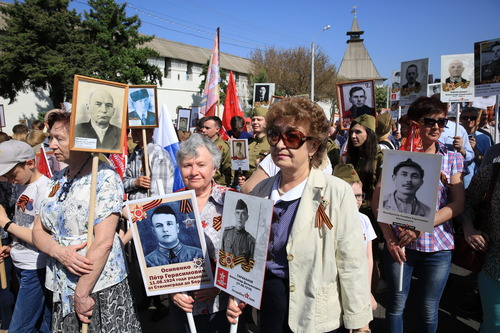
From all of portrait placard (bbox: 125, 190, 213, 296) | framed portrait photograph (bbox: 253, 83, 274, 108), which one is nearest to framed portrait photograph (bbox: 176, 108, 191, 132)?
framed portrait photograph (bbox: 253, 83, 274, 108)

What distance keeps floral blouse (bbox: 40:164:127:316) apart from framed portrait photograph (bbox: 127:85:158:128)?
176cm

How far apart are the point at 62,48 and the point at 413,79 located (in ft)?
109

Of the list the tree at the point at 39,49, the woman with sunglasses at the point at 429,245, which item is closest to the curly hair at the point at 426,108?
the woman with sunglasses at the point at 429,245

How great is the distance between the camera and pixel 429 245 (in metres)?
2.73

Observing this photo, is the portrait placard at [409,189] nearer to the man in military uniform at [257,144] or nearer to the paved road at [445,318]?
the paved road at [445,318]

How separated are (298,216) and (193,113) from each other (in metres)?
10.4

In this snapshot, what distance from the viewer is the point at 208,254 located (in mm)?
2246

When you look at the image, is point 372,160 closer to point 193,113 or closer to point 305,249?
point 305,249

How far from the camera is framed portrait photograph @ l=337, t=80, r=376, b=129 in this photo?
4.40 meters

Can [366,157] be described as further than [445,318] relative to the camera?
No

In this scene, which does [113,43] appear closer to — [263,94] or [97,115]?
[263,94]

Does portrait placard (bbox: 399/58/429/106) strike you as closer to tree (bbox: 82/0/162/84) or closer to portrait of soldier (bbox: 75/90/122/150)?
portrait of soldier (bbox: 75/90/122/150)

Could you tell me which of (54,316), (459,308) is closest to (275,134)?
(54,316)

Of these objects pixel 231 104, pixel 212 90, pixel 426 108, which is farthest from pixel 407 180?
pixel 231 104
